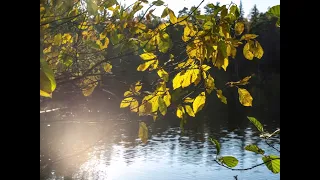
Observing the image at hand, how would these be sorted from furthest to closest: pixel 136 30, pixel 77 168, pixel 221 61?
pixel 77 168
pixel 136 30
pixel 221 61

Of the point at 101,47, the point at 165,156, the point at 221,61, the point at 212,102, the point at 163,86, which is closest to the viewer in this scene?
the point at 221,61

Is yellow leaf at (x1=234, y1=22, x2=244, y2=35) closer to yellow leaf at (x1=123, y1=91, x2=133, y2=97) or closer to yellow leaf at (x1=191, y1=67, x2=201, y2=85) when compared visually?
yellow leaf at (x1=191, y1=67, x2=201, y2=85)

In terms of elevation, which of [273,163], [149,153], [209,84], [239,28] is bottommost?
[149,153]

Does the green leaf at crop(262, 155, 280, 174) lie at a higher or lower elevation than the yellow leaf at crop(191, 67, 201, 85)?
lower

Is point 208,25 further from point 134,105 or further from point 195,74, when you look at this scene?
point 134,105

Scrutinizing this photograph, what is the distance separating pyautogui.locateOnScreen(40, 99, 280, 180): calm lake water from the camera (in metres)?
11.6

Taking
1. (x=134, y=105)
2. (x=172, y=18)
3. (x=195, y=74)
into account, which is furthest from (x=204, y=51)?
(x=134, y=105)

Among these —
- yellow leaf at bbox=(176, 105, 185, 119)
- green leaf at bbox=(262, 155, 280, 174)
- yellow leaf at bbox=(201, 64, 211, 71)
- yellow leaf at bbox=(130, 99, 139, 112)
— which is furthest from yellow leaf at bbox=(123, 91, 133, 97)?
green leaf at bbox=(262, 155, 280, 174)

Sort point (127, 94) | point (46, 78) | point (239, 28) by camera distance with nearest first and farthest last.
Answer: point (46, 78), point (239, 28), point (127, 94)

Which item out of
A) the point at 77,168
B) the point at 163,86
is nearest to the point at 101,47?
the point at 163,86

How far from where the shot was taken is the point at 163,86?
34.0 inches

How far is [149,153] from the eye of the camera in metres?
13.3
